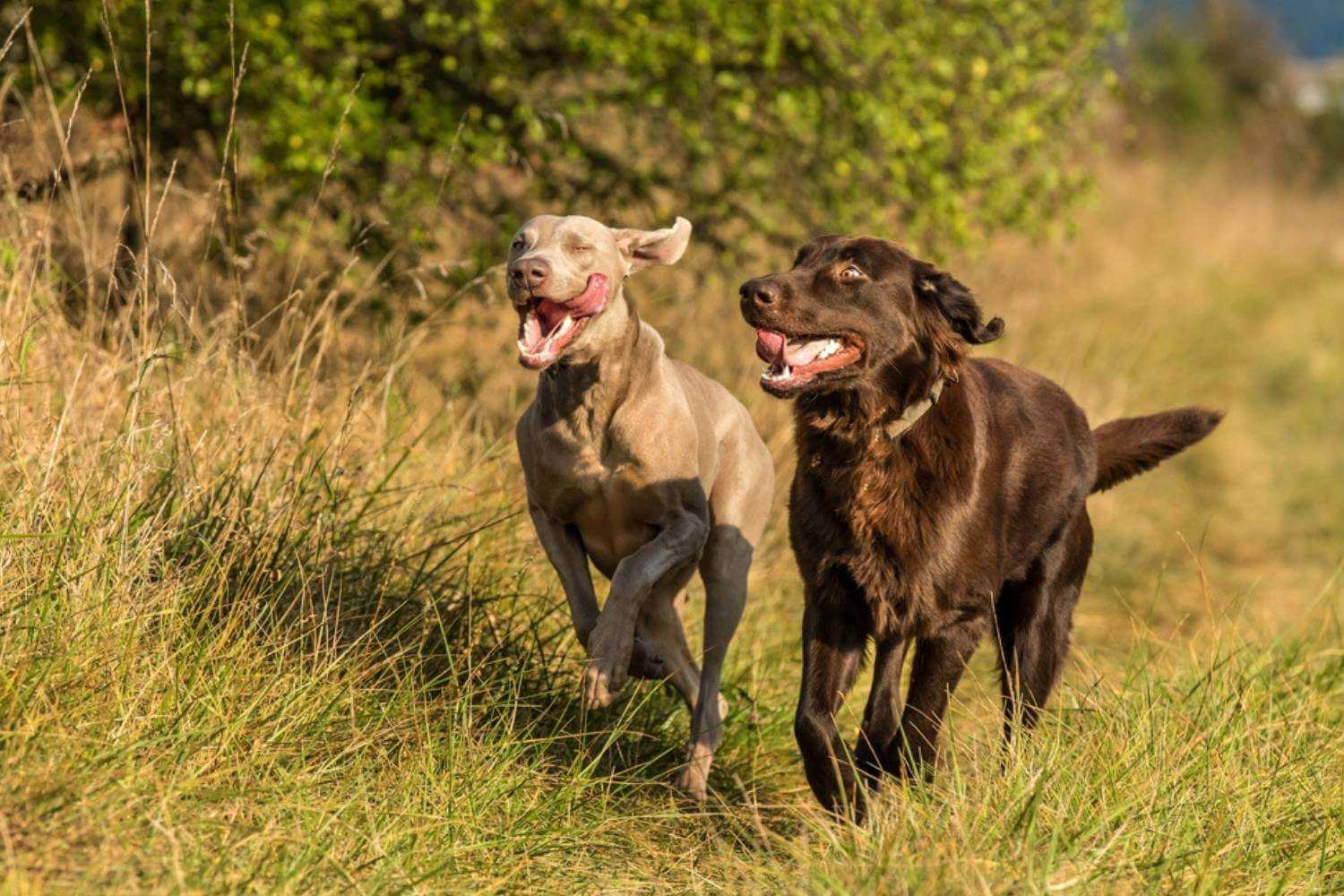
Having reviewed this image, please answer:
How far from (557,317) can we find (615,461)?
0.47 meters

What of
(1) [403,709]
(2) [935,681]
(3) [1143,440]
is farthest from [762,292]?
(3) [1143,440]

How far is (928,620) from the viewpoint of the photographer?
4434 mm

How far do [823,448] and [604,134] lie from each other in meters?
4.74

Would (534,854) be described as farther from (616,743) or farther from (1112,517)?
(1112,517)

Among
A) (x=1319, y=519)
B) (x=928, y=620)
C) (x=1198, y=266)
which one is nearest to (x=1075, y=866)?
(x=928, y=620)

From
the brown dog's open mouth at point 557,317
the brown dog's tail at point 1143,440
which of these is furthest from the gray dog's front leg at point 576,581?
the brown dog's tail at point 1143,440

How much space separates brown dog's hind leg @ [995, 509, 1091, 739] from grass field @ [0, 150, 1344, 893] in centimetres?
11

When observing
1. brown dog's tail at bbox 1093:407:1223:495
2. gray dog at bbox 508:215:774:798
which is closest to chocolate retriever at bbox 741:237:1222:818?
gray dog at bbox 508:215:774:798

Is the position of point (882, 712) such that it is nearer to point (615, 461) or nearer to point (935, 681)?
point (935, 681)

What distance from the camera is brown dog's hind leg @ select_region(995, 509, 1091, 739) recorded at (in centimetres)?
498

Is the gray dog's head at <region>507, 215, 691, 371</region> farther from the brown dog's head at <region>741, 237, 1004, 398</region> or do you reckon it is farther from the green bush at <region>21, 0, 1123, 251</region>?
the green bush at <region>21, 0, 1123, 251</region>

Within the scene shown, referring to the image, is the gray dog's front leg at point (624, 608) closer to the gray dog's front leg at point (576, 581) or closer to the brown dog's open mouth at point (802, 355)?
the gray dog's front leg at point (576, 581)

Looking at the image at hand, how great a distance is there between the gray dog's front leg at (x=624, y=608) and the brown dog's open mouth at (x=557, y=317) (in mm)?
632

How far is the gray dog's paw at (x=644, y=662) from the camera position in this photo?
4.55 m
